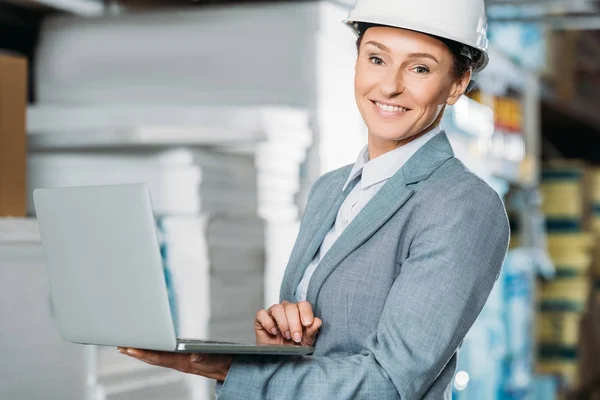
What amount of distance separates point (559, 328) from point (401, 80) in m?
4.55

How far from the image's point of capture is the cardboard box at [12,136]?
7.88 feet

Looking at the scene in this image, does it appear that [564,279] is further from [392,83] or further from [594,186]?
[392,83]

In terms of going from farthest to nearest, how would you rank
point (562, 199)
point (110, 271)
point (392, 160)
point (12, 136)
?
point (562, 199) → point (12, 136) → point (392, 160) → point (110, 271)

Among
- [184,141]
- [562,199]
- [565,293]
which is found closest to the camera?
[184,141]

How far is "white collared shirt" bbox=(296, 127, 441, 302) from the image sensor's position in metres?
1.56

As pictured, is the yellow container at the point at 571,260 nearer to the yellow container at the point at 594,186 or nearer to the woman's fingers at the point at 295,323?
the yellow container at the point at 594,186

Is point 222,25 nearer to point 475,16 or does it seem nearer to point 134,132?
point 134,132

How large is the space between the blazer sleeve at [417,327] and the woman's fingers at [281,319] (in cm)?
8

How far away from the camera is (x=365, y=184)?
5.23ft

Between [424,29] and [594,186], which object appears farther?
[594,186]

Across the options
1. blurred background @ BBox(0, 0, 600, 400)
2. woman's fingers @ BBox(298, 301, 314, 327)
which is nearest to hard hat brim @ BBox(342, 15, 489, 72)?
woman's fingers @ BBox(298, 301, 314, 327)

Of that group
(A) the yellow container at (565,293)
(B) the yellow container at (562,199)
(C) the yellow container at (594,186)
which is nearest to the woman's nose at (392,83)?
(A) the yellow container at (565,293)

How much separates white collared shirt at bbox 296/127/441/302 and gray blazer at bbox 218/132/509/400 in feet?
0.14

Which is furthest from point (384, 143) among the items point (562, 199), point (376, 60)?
point (562, 199)
